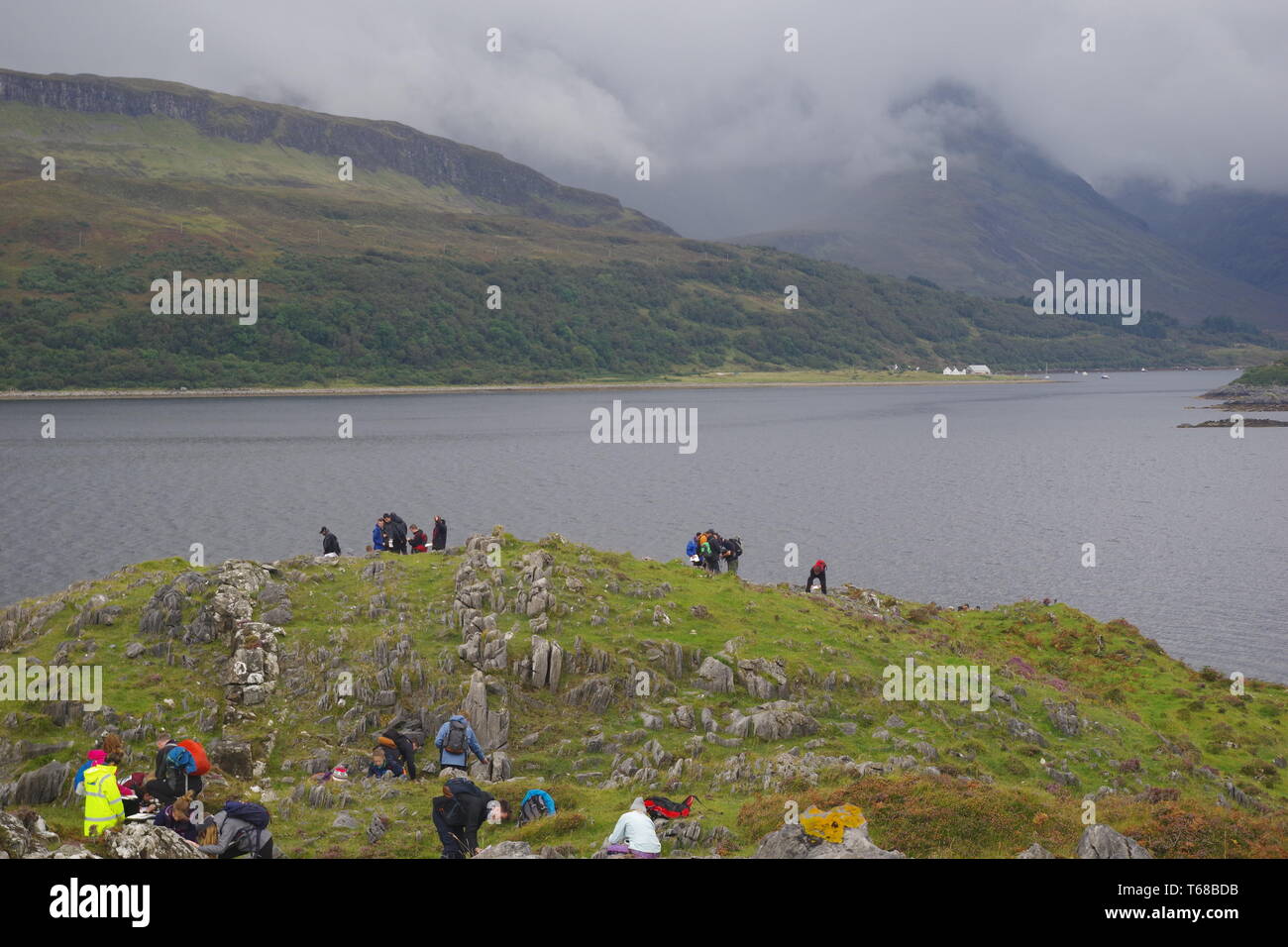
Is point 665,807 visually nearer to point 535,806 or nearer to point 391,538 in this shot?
point 535,806

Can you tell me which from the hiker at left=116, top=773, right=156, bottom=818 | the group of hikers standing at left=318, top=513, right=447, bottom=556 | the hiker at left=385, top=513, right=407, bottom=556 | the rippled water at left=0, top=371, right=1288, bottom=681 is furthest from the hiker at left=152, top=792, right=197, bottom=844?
the rippled water at left=0, top=371, right=1288, bottom=681

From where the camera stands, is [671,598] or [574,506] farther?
[574,506]

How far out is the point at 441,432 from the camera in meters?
181

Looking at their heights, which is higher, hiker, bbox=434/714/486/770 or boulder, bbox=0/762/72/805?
hiker, bbox=434/714/486/770

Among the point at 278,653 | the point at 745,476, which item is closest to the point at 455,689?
the point at 278,653

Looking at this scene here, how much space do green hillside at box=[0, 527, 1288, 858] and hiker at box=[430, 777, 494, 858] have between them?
1.66 metres

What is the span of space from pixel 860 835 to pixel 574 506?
8374 cm

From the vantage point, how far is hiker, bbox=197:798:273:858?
17.5 meters

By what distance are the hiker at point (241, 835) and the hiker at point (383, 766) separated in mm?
6683

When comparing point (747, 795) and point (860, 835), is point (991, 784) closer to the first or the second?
point (747, 795)

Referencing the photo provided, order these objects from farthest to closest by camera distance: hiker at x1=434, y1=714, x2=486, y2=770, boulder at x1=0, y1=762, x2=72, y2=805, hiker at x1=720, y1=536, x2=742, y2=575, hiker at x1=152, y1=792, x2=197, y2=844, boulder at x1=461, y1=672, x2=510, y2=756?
hiker at x1=720, y1=536, x2=742, y2=575
boulder at x1=461, y1=672, x2=510, y2=756
hiker at x1=434, y1=714, x2=486, y2=770
boulder at x1=0, y1=762, x2=72, y2=805
hiker at x1=152, y1=792, x2=197, y2=844

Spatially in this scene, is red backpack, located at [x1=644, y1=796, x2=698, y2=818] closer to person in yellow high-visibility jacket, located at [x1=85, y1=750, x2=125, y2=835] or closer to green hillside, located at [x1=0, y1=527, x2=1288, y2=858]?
green hillside, located at [x1=0, y1=527, x2=1288, y2=858]

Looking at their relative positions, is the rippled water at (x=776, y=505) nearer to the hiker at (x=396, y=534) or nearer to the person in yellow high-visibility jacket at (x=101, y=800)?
the hiker at (x=396, y=534)
